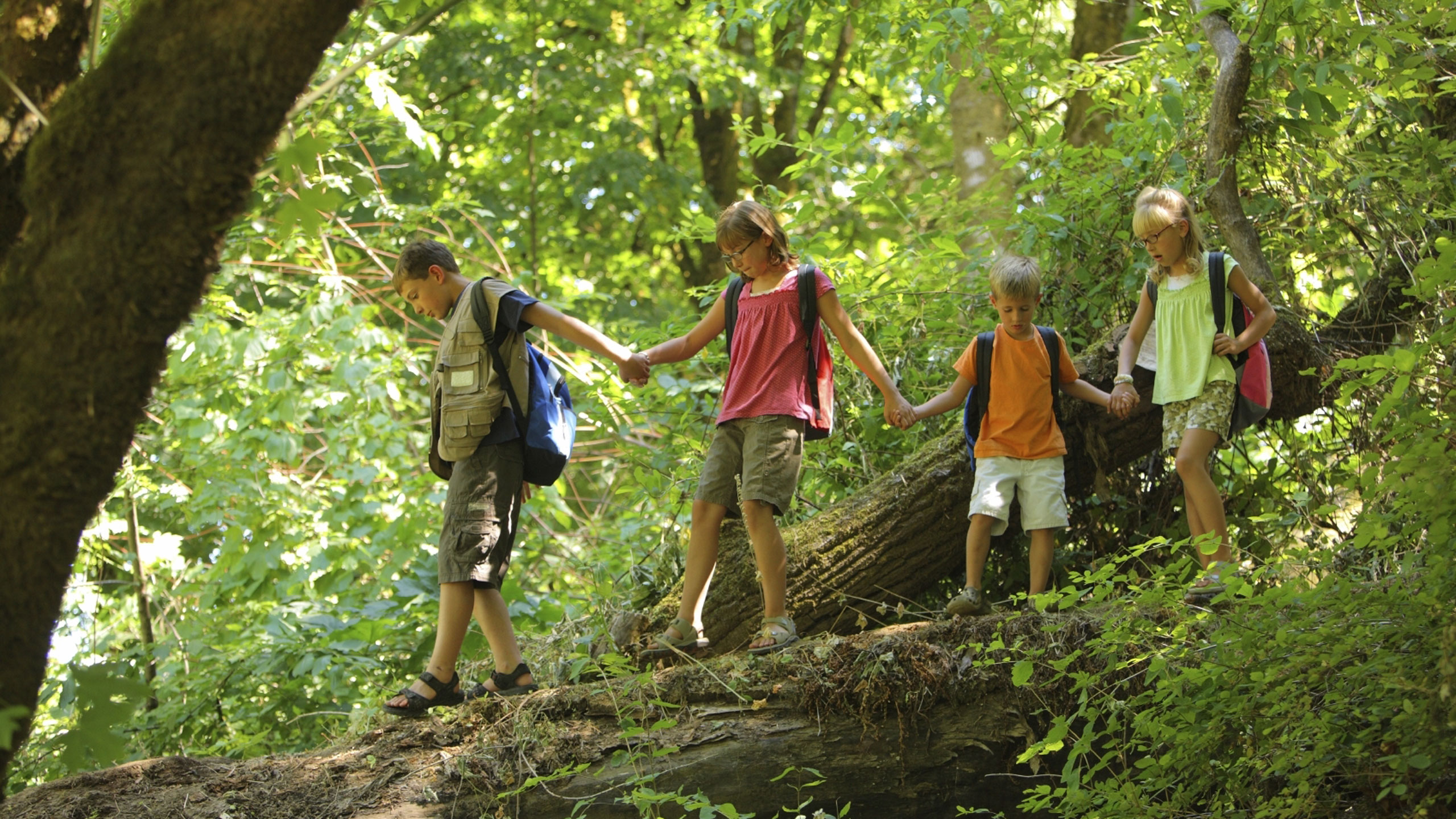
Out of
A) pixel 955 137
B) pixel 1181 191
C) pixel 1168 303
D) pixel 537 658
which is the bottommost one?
pixel 537 658

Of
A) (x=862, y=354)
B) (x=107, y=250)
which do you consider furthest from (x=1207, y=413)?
(x=107, y=250)

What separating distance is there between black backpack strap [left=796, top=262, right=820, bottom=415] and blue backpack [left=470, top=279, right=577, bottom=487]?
0.96 m

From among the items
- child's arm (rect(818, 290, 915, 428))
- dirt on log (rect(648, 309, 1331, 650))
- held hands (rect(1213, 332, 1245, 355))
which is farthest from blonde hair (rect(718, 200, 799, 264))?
held hands (rect(1213, 332, 1245, 355))

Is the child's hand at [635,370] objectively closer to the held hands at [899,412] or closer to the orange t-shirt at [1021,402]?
the held hands at [899,412]

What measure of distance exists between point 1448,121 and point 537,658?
505 centimetres

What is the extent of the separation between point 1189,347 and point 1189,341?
0.08ft

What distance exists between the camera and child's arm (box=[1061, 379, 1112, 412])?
4.59m

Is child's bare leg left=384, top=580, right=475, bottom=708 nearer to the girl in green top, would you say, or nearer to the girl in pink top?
the girl in pink top

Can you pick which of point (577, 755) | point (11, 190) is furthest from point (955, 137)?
point (11, 190)

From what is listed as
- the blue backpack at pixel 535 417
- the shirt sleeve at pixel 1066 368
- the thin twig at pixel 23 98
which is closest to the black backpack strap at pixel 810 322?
the blue backpack at pixel 535 417

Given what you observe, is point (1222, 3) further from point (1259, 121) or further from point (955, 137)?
point (955, 137)

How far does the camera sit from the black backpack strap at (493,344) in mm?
4227

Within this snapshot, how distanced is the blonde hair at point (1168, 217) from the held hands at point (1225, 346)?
0.33 meters

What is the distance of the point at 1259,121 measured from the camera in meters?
5.29
